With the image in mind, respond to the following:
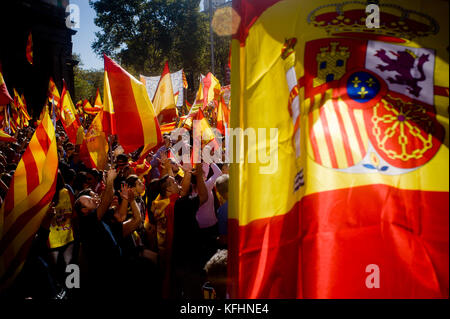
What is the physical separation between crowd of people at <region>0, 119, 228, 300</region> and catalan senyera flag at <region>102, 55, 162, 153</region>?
88 centimetres

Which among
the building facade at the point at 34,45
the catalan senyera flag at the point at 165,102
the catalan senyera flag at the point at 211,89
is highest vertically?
the building facade at the point at 34,45

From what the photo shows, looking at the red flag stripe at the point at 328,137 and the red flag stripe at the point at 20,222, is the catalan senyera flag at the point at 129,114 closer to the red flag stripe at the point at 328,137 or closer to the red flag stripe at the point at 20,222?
the red flag stripe at the point at 20,222

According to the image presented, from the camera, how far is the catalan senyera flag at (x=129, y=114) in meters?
5.07

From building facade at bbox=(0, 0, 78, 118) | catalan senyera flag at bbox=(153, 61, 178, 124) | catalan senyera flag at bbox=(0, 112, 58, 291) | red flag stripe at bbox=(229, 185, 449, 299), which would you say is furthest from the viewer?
building facade at bbox=(0, 0, 78, 118)

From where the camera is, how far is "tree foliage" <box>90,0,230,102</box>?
34.9 metres

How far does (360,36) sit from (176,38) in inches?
1428

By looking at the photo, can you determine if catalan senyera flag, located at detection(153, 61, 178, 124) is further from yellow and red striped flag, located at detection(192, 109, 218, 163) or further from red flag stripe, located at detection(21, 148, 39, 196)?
red flag stripe, located at detection(21, 148, 39, 196)

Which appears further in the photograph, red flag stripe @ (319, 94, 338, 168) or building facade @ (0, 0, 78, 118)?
building facade @ (0, 0, 78, 118)

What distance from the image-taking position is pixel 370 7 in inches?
70.0

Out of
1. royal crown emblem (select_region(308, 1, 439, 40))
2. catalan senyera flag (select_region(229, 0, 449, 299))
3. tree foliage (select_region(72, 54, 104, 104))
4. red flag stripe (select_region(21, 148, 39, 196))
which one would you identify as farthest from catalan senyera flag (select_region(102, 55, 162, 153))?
tree foliage (select_region(72, 54, 104, 104))

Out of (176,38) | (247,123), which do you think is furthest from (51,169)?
(176,38)

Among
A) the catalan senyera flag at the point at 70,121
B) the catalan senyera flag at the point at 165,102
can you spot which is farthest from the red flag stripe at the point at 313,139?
the catalan senyera flag at the point at 70,121

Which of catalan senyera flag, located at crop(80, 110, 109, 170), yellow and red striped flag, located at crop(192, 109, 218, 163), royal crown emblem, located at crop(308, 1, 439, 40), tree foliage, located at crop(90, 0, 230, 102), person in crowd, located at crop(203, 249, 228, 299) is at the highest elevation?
tree foliage, located at crop(90, 0, 230, 102)

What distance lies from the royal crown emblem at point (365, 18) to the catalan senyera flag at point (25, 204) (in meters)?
2.84
